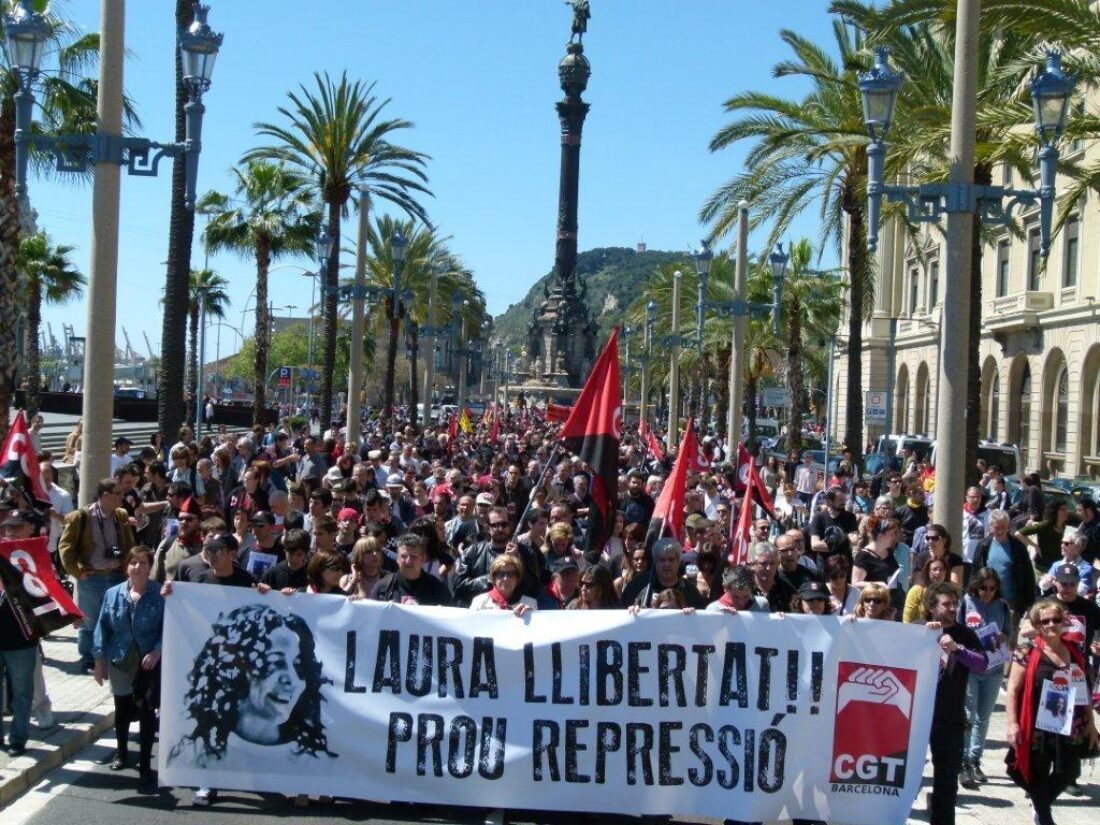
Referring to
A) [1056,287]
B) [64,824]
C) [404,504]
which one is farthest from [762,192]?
[64,824]

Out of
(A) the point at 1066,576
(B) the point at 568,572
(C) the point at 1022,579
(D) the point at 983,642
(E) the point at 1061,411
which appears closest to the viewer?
(B) the point at 568,572

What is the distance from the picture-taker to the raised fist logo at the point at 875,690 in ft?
24.3

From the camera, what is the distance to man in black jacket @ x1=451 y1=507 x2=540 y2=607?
9.19 metres

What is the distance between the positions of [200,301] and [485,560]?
182 ft

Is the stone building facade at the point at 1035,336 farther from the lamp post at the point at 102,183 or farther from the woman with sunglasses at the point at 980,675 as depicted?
the woman with sunglasses at the point at 980,675

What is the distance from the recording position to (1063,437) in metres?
42.1

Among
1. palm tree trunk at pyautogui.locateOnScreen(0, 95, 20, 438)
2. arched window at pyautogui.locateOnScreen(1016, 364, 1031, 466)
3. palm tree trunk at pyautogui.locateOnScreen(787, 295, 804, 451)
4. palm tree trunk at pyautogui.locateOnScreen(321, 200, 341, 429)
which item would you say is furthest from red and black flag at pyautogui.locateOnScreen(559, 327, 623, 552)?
arched window at pyautogui.locateOnScreen(1016, 364, 1031, 466)

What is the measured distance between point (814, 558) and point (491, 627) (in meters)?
4.97

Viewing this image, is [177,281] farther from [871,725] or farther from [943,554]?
[871,725]

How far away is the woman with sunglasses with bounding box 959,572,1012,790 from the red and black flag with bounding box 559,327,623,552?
289 centimetres

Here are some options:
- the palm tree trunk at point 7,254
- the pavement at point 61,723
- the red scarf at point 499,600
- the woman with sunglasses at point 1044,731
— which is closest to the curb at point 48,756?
the pavement at point 61,723

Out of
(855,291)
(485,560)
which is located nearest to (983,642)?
(485,560)

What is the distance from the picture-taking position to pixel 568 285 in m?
98.1

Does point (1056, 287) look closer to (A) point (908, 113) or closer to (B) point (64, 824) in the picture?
(A) point (908, 113)
